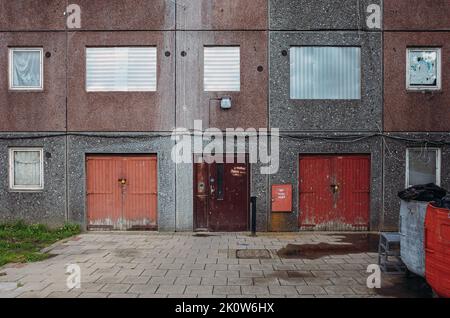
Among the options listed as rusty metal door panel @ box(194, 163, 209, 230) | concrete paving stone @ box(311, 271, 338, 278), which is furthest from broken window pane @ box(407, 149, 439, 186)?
rusty metal door panel @ box(194, 163, 209, 230)

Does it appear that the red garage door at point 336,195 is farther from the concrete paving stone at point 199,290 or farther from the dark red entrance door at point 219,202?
the concrete paving stone at point 199,290

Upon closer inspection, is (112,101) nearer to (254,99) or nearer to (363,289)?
(254,99)

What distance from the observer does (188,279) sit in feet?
22.0

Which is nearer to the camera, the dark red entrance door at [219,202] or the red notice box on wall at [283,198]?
the red notice box on wall at [283,198]

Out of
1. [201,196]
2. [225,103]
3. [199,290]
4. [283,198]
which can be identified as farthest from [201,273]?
[225,103]

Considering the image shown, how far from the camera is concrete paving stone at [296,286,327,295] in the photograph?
601 centimetres

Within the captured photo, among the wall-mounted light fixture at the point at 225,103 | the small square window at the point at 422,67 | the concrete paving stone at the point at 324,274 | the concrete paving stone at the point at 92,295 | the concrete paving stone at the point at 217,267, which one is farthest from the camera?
the small square window at the point at 422,67

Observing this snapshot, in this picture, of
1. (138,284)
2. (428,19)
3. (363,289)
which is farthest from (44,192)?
(428,19)

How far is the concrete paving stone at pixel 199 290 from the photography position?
238 inches

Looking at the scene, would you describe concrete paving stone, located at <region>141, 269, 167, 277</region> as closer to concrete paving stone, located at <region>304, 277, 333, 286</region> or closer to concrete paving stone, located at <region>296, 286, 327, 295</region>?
concrete paving stone, located at <region>296, 286, 327, 295</region>

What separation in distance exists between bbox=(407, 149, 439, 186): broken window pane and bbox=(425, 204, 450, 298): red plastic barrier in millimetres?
5860

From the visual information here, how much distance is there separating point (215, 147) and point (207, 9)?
4082 mm

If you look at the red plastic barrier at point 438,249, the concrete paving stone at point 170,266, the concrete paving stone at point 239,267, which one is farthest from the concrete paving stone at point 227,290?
the red plastic barrier at point 438,249

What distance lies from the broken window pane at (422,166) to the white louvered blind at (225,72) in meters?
5.63
